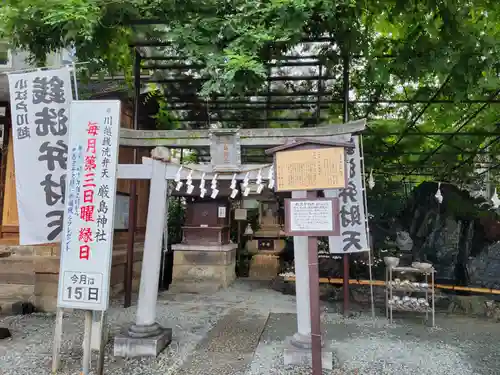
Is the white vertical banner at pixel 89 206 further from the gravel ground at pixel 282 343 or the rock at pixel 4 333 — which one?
the rock at pixel 4 333

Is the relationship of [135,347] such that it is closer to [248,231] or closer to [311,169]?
[311,169]

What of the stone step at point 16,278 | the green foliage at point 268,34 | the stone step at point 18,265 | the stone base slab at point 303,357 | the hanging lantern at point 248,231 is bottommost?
the stone base slab at point 303,357

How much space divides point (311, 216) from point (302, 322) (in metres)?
1.92

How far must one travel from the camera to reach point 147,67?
8898 mm

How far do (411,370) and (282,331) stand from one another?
8.15 feet

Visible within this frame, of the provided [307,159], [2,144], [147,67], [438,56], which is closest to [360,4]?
[438,56]

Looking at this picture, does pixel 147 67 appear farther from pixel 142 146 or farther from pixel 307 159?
pixel 307 159

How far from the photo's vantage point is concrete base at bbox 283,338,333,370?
566 centimetres

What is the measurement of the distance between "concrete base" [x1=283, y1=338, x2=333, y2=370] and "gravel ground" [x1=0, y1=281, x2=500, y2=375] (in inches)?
4.2

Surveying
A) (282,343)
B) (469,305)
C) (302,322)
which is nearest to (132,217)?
(282,343)

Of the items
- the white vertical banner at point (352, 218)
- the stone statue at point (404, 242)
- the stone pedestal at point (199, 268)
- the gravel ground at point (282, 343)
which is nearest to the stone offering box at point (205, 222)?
the stone pedestal at point (199, 268)

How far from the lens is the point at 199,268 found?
12.1 metres

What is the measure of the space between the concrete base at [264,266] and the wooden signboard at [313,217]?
9.48m

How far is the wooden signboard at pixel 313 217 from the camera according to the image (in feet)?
15.8
